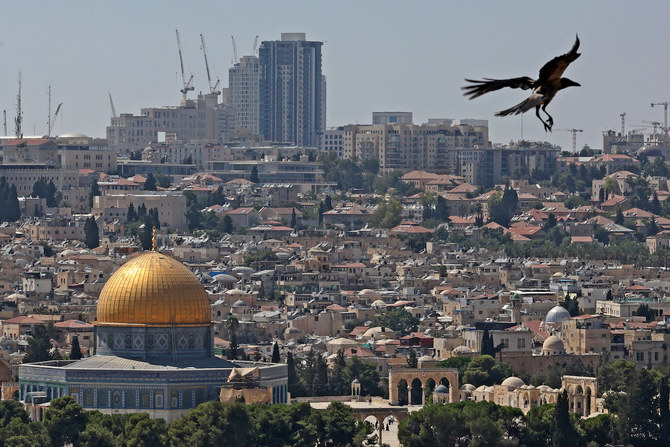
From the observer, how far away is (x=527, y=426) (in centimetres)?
5319

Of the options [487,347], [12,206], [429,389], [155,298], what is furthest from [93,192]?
[155,298]

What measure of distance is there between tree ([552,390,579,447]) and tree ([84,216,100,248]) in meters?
62.4

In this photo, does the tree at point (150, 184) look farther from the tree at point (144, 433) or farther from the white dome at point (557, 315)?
the tree at point (144, 433)

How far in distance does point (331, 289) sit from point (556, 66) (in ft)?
297

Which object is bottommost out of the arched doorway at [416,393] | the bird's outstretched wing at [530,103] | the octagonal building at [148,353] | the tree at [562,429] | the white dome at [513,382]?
the arched doorway at [416,393]

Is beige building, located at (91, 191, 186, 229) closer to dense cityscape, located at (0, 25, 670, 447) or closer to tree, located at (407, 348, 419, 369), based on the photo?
dense cityscape, located at (0, 25, 670, 447)

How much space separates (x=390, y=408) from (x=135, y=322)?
29.4ft

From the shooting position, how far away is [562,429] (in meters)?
52.2

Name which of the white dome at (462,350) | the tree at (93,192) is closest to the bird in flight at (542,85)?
the white dome at (462,350)

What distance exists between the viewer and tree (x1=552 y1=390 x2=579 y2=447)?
51.8m

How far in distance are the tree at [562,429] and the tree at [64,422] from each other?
1068 centimetres

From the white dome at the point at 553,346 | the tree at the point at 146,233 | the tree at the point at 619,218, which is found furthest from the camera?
the tree at the point at 619,218

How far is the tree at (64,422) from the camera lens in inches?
1964

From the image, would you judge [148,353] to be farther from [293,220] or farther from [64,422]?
[293,220]
